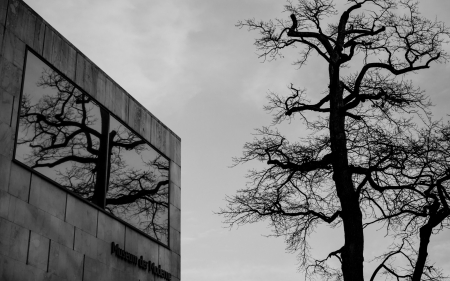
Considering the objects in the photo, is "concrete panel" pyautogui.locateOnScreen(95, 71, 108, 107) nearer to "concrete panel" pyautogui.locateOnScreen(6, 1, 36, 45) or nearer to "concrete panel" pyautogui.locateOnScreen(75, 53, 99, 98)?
"concrete panel" pyautogui.locateOnScreen(75, 53, 99, 98)

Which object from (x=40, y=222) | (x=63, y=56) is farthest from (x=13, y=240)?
(x=63, y=56)

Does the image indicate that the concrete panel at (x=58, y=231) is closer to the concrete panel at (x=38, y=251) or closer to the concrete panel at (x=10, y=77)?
the concrete panel at (x=38, y=251)

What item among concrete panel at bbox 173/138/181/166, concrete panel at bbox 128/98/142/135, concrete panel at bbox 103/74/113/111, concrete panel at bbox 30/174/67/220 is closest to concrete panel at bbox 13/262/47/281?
concrete panel at bbox 30/174/67/220

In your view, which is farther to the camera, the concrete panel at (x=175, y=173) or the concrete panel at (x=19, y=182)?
the concrete panel at (x=175, y=173)

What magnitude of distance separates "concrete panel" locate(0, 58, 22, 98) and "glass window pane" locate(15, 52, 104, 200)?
0.31m

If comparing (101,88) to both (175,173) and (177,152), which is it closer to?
(175,173)

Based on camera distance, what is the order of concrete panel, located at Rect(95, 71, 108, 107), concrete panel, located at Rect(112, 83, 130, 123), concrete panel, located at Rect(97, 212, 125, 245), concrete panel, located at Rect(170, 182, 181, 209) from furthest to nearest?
concrete panel, located at Rect(170, 182, 181, 209) → concrete panel, located at Rect(112, 83, 130, 123) → concrete panel, located at Rect(95, 71, 108, 107) → concrete panel, located at Rect(97, 212, 125, 245)

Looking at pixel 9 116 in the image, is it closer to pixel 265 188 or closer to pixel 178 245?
pixel 265 188

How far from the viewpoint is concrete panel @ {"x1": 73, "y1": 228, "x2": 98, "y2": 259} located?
17.5m

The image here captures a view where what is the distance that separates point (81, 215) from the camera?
1791 centimetres

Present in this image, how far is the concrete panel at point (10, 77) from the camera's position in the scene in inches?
609

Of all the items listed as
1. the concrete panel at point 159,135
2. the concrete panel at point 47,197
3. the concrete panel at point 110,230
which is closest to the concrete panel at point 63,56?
the concrete panel at point 47,197

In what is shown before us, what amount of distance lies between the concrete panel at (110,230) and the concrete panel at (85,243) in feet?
1.58

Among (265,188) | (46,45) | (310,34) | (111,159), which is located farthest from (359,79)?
(46,45)
